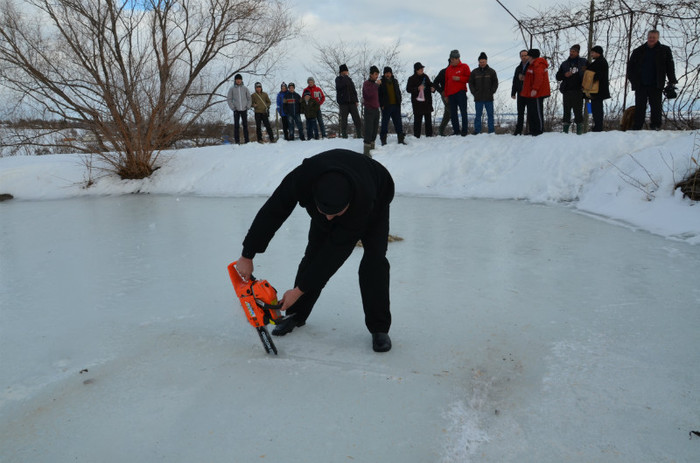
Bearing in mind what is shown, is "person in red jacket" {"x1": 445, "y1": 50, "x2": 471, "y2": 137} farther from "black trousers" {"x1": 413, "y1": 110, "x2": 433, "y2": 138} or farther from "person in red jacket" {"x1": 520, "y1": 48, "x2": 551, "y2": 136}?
"person in red jacket" {"x1": 520, "y1": 48, "x2": 551, "y2": 136}

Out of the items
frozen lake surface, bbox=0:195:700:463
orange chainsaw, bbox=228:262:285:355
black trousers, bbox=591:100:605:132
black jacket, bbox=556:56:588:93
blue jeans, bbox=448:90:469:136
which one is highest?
black jacket, bbox=556:56:588:93

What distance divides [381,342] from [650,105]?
7.54 meters

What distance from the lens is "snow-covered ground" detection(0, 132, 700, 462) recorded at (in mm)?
2043

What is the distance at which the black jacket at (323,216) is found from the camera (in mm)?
2201

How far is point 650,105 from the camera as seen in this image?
8.00 m

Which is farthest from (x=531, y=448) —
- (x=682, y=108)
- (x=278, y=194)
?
(x=682, y=108)

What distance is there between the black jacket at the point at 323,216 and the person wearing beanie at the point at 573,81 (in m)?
7.30

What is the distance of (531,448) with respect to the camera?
195cm

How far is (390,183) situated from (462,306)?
1263 mm

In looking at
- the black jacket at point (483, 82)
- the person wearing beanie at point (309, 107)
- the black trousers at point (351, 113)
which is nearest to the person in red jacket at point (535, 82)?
the black jacket at point (483, 82)

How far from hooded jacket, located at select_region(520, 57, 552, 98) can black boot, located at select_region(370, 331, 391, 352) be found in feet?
23.8

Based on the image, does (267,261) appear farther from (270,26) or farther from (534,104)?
(270,26)

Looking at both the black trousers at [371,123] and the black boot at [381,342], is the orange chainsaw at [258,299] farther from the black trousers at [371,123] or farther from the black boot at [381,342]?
the black trousers at [371,123]

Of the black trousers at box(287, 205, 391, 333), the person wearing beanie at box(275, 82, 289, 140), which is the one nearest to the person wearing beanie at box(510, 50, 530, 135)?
the person wearing beanie at box(275, 82, 289, 140)
